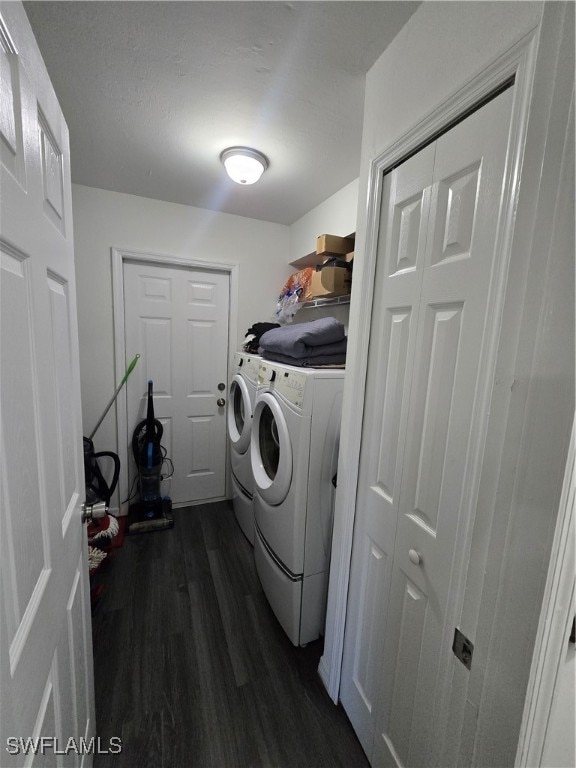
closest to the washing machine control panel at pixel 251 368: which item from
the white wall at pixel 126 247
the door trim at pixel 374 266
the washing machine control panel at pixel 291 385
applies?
the washing machine control panel at pixel 291 385

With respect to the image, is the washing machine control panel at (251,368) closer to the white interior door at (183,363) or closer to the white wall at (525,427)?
the white interior door at (183,363)

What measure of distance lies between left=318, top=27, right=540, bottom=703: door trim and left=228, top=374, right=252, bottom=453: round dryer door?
98cm

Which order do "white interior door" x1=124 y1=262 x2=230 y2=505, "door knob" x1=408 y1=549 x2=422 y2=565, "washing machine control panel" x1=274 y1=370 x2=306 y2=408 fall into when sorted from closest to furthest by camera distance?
1. "door knob" x1=408 y1=549 x2=422 y2=565
2. "washing machine control panel" x1=274 y1=370 x2=306 y2=408
3. "white interior door" x1=124 y1=262 x2=230 y2=505

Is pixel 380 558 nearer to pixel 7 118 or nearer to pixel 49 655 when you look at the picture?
pixel 49 655

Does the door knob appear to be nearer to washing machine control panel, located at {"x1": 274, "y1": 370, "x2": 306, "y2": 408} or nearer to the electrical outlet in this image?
the electrical outlet

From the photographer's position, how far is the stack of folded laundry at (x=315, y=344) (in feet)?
4.98

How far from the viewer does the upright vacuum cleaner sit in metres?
2.34

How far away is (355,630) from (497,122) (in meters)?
1.57

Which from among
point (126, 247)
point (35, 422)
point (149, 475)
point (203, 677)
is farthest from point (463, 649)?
point (126, 247)

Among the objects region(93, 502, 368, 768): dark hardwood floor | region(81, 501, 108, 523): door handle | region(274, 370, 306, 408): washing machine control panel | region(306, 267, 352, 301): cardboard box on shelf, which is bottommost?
region(93, 502, 368, 768): dark hardwood floor

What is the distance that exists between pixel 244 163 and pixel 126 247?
112 centimetres

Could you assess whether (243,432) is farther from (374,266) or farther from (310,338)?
(374,266)

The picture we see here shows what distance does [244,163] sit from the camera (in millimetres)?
Result: 1607

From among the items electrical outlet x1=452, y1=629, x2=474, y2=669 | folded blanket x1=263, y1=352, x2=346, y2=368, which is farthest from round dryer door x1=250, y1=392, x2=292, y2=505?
electrical outlet x1=452, y1=629, x2=474, y2=669
